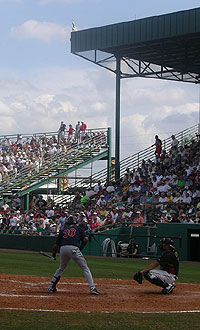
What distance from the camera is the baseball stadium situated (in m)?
10.4

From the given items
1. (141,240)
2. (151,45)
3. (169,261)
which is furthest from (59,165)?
(169,261)

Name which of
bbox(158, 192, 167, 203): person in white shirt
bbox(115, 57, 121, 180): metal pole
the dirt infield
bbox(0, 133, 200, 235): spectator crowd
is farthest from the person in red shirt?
the dirt infield

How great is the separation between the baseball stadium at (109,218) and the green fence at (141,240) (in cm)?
5

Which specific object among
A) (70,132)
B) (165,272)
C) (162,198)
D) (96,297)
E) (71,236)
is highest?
(70,132)

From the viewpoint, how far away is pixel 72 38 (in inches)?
1377

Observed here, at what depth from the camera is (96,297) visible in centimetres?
1159

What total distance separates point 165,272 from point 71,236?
2044mm

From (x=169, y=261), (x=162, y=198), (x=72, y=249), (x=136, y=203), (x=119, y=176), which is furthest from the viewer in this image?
(x=119, y=176)

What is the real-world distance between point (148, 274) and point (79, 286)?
2.03m

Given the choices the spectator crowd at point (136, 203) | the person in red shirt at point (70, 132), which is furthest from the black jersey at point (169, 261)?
Answer: the person in red shirt at point (70, 132)

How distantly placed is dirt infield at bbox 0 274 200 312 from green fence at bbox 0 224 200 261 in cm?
773

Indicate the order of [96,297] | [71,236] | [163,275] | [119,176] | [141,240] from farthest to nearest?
[119,176] < [141,240] < [163,275] < [71,236] < [96,297]

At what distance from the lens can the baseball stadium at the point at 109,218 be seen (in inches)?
411

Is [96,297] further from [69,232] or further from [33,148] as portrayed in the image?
[33,148]
